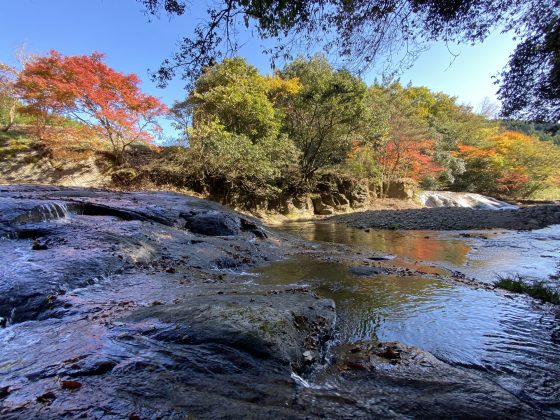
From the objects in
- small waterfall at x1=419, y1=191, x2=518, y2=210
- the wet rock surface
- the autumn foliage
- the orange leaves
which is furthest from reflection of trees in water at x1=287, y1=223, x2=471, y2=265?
the autumn foliage

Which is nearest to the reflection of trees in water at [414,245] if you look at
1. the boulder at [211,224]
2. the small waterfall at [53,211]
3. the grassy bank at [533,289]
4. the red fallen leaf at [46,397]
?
the grassy bank at [533,289]

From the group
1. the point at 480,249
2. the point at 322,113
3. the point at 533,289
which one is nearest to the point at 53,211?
the point at 533,289

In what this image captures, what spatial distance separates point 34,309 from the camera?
344cm

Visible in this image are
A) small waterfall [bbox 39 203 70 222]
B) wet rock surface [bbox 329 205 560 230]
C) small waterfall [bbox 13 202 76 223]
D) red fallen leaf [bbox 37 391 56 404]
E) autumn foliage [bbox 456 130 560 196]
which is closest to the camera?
red fallen leaf [bbox 37 391 56 404]

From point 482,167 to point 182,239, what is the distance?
32994mm

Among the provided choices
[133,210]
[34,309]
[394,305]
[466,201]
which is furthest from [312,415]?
[466,201]

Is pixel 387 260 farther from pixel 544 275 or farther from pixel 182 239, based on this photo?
pixel 182 239

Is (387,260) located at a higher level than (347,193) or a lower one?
lower

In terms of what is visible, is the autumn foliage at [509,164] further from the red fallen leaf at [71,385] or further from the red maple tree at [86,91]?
the red fallen leaf at [71,385]

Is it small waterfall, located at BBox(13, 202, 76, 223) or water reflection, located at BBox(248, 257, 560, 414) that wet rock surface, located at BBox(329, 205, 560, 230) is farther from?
small waterfall, located at BBox(13, 202, 76, 223)

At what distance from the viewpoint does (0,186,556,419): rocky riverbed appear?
190 cm

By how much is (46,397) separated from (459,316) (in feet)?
13.0

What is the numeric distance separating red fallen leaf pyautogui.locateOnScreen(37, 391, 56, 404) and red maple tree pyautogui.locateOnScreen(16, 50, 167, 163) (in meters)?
14.9

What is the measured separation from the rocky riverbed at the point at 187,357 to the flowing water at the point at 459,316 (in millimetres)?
265
